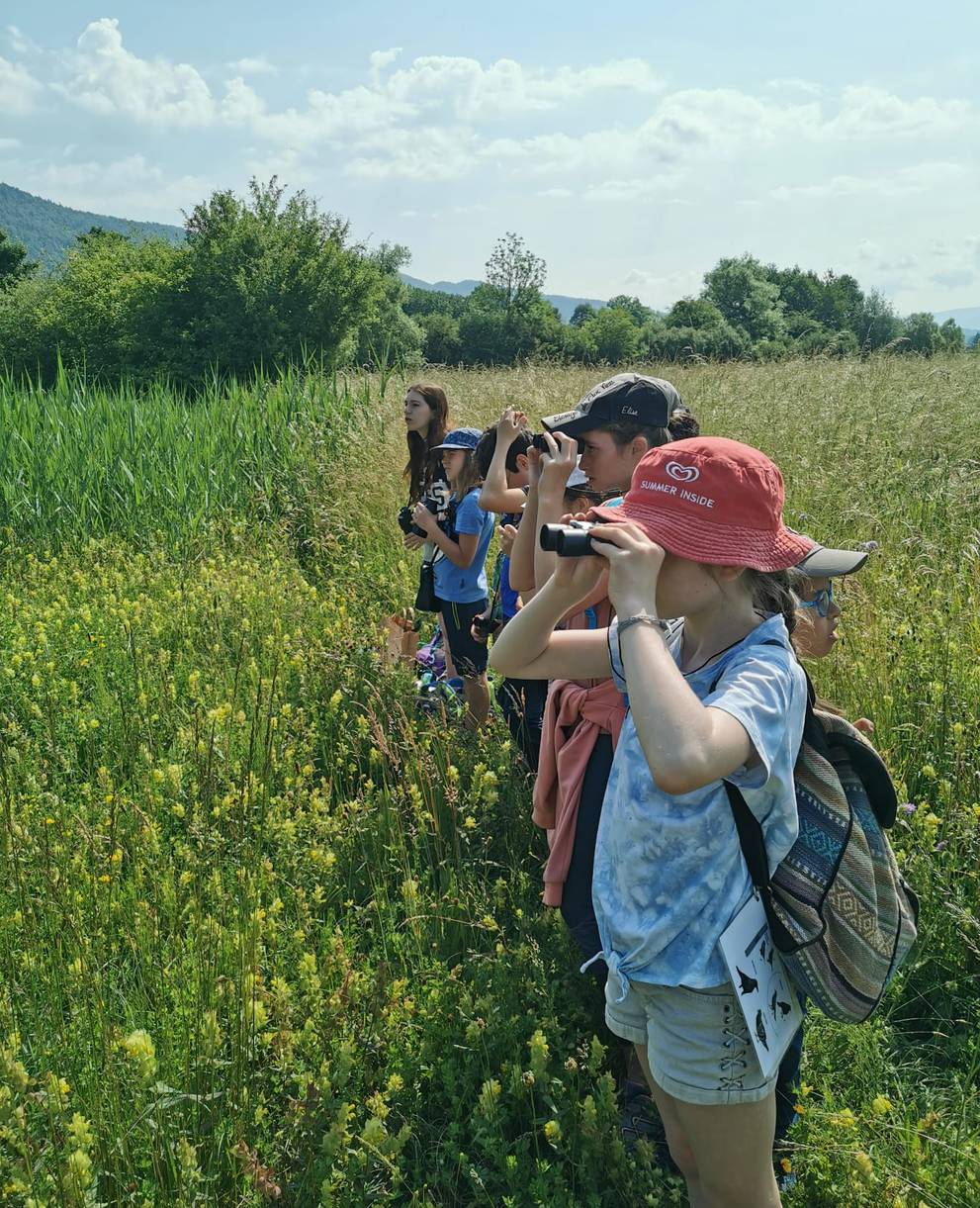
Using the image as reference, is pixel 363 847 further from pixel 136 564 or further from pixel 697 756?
pixel 136 564

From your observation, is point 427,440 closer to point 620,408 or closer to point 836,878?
point 620,408

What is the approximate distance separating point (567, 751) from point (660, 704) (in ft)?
3.04

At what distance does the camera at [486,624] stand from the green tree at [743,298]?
35645 mm

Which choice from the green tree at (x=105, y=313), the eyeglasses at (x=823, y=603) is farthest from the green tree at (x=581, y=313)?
the eyeglasses at (x=823, y=603)

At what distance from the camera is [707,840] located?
4.44ft

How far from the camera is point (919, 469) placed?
5879mm

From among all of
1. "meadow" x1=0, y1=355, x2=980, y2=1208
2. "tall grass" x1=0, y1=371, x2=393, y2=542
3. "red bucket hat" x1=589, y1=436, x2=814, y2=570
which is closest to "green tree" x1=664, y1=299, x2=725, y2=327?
"tall grass" x1=0, y1=371, x2=393, y2=542

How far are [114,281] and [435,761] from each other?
3350 cm

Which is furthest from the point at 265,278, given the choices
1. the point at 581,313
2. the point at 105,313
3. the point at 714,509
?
the point at 581,313

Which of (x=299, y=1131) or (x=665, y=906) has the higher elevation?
(x=665, y=906)

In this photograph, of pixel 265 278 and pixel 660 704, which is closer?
pixel 660 704

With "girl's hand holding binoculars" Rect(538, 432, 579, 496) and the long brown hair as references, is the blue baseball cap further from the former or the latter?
"girl's hand holding binoculars" Rect(538, 432, 579, 496)

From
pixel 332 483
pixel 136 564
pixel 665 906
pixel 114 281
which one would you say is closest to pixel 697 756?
pixel 665 906

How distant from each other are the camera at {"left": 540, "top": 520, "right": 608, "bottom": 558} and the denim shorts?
71 cm
